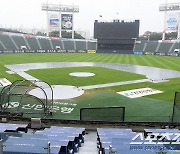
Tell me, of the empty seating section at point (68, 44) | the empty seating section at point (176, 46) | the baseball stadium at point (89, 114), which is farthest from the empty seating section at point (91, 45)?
the baseball stadium at point (89, 114)

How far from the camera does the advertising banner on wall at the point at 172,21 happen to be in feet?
283

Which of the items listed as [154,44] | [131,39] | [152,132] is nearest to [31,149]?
[152,132]

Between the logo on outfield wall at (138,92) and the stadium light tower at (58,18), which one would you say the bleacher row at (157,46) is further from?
the logo on outfield wall at (138,92)

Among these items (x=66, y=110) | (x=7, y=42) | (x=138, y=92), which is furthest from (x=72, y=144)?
(x=7, y=42)

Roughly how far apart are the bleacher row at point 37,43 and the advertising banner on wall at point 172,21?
2993cm

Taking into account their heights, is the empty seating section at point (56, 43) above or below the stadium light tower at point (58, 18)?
below

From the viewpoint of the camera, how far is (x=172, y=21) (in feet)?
284

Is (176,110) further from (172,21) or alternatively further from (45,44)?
(45,44)

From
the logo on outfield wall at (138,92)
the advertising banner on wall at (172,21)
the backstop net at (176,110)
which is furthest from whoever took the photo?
the advertising banner on wall at (172,21)

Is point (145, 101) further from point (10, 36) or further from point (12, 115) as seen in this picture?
point (10, 36)

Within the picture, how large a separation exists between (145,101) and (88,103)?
227 inches

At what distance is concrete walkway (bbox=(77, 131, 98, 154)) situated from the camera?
34.2 ft

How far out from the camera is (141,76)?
1437 inches

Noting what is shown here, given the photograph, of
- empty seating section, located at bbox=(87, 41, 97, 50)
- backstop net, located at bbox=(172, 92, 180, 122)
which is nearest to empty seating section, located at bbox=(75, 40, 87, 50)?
empty seating section, located at bbox=(87, 41, 97, 50)
